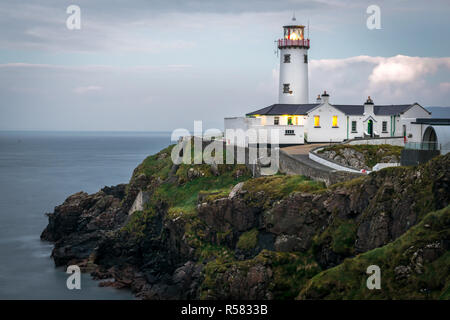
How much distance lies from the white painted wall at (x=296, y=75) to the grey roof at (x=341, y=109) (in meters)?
2.86

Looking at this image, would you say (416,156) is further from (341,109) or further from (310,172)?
(341,109)

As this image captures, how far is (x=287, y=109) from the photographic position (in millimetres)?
66562

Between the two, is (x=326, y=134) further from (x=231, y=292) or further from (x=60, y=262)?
(x=231, y=292)

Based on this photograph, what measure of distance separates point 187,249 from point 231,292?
11414mm

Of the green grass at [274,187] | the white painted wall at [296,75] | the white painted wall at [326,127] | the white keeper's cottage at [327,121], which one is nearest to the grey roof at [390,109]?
the white keeper's cottage at [327,121]

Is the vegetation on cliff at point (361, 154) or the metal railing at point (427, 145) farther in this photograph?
the vegetation on cliff at point (361, 154)

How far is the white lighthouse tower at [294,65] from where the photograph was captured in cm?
6975

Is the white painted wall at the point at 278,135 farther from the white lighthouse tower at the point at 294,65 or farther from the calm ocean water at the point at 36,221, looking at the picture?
the calm ocean water at the point at 36,221

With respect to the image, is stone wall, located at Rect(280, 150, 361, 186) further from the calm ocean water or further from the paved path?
the calm ocean water

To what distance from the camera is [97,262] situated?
49875 millimetres

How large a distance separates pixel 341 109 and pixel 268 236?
91.2 ft
